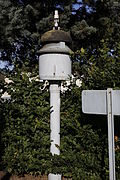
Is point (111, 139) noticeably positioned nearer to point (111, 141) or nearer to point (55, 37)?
point (111, 141)

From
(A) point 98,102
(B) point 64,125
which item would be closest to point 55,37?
(B) point 64,125

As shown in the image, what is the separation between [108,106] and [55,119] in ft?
6.72

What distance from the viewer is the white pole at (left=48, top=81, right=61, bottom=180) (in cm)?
514

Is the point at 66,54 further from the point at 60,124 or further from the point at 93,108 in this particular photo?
the point at 93,108

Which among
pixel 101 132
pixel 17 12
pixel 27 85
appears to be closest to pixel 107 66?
pixel 101 132

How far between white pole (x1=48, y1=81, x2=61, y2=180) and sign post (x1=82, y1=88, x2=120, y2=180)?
161cm

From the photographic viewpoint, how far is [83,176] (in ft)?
16.1

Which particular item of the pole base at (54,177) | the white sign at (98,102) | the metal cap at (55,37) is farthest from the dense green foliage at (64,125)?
the white sign at (98,102)

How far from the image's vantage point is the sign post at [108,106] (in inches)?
124

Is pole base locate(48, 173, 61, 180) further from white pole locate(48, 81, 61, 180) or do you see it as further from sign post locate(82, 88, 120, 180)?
sign post locate(82, 88, 120, 180)

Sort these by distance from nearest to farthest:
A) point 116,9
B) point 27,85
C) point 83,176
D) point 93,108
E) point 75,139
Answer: point 93,108 < point 83,176 < point 75,139 < point 27,85 < point 116,9

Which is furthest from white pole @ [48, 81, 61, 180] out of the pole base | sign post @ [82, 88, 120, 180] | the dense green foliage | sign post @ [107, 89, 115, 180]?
sign post @ [107, 89, 115, 180]

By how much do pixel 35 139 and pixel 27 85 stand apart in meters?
0.94

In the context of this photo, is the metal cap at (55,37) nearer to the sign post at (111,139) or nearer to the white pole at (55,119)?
the white pole at (55,119)
